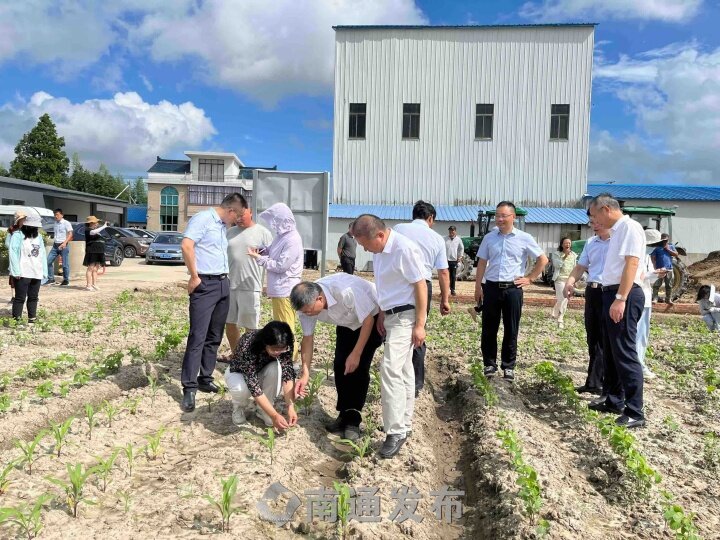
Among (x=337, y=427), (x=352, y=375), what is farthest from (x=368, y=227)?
(x=337, y=427)

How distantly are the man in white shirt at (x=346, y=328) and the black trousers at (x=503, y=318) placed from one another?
196 cm

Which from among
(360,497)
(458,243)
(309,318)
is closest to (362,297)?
(309,318)

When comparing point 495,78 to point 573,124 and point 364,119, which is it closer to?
point 573,124

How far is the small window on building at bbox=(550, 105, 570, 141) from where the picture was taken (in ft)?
76.5

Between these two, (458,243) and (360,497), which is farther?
(458,243)

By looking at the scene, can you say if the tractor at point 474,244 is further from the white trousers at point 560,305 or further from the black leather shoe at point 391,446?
the black leather shoe at point 391,446

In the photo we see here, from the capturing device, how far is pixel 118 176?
8369 cm

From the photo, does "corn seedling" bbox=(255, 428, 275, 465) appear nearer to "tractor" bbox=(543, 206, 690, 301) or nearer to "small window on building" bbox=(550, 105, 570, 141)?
"tractor" bbox=(543, 206, 690, 301)

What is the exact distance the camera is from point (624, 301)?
4.23m

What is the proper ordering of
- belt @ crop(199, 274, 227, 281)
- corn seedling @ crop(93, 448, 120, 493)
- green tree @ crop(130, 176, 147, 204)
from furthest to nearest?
green tree @ crop(130, 176, 147, 204)
belt @ crop(199, 274, 227, 281)
corn seedling @ crop(93, 448, 120, 493)

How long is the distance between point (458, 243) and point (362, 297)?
9820mm

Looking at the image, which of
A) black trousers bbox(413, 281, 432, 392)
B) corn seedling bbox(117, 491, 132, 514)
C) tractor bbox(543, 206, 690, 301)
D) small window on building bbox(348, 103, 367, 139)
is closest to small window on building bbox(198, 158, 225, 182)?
small window on building bbox(348, 103, 367, 139)

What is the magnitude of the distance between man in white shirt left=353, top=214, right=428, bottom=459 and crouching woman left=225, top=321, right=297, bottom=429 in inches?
28.8

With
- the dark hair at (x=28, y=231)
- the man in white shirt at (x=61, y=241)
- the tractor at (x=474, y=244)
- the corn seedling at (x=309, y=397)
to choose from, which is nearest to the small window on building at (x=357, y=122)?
the tractor at (x=474, y=244)
